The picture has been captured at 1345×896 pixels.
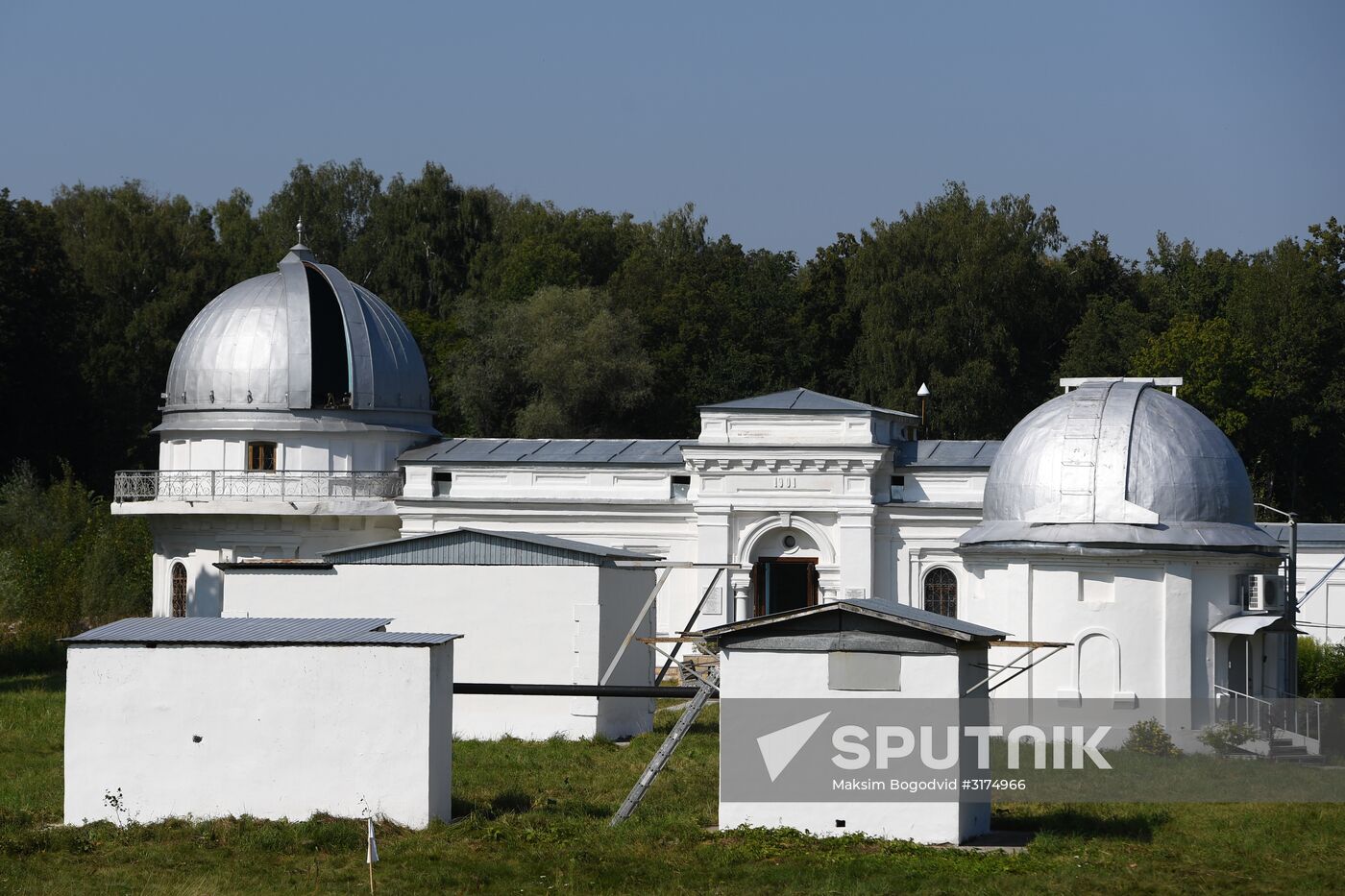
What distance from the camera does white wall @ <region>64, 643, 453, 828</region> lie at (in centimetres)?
1880

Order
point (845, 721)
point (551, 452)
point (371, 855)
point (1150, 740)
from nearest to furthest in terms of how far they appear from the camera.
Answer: point (371, 855)
point (845, 721)
point (1150, 740)
point (551, 452)

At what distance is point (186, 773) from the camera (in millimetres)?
19016

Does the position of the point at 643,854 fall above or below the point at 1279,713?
below

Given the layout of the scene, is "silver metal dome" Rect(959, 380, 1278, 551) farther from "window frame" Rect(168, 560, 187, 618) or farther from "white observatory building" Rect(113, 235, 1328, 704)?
"window frame" Rect(168, 560, 187, 618)

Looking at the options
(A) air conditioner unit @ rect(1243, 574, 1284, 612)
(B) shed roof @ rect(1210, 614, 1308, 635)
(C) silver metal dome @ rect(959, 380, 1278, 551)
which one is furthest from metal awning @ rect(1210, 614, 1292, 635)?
(C) silver metal dome @ rect(959, 380, 1278, 551)

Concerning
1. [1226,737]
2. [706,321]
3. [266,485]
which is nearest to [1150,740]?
[1226,737]

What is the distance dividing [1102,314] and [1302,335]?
23.2 ft

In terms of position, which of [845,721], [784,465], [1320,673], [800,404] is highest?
[800,404]

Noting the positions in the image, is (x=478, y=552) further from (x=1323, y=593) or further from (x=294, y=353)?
(x=1323, y=593)

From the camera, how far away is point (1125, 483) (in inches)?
1155

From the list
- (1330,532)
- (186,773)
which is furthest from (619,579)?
(1330,532)

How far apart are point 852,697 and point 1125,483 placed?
40.6 ft

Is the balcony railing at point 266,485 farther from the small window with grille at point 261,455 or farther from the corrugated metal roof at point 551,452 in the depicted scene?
the corrugated metal roof at point 551,452

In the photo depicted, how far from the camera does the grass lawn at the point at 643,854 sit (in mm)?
16344
